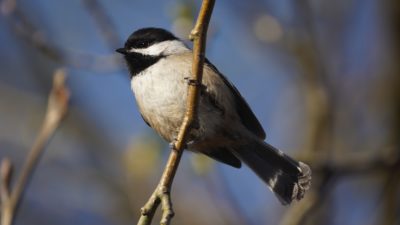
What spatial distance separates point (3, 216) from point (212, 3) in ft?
3.10

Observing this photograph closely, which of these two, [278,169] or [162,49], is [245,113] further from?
[162,49]

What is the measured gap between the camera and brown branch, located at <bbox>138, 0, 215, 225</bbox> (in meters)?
2.29

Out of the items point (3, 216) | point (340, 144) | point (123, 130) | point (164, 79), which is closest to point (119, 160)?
point (123, 130)

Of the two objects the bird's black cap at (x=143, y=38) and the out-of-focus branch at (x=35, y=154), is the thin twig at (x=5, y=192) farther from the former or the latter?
the bird's black cap at (x=143, y=38)

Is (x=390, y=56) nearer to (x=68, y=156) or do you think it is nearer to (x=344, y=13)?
(x=344, y=13)

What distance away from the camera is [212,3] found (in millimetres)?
2217

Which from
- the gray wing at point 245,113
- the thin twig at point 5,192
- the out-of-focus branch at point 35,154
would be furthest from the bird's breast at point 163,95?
the thin twig at point 5,192

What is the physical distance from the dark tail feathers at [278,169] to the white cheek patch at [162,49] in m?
0.64

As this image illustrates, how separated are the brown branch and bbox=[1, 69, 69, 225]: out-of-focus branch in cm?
41

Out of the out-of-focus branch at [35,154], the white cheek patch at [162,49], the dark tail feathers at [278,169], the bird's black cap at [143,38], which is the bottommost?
the dark tail feathers at [278,169]

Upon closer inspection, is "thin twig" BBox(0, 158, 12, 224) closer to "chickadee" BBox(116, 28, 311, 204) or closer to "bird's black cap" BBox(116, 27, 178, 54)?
"chickadee" BBox(116, 28, 311, 204)

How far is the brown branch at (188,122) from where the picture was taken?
2287 millimetres

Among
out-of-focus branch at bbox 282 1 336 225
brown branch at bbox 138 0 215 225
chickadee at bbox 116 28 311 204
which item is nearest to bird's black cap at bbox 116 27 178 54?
chickadee at bbox 116 28 311 204

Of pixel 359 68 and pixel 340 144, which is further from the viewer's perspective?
pixel 359 68
